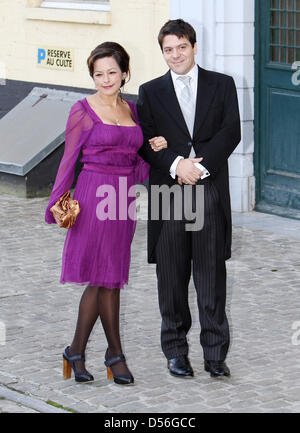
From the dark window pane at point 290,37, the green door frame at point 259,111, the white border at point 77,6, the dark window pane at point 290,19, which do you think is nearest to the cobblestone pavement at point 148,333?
the green door frame at point 259,111

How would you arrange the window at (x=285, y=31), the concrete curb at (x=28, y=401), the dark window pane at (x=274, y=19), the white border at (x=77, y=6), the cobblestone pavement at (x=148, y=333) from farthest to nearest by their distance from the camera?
the white border at (x=77, y=6) < the dark window pane at (x=274, y=19) < the window at (x=285, y=31) < the cobblestone pavement at (x=148, y=333) < the concrete curb at (x=28, y=401)

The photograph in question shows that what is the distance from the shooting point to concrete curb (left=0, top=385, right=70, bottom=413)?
6.08 m

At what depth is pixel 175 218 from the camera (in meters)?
6.53

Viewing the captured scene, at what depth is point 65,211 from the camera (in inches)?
249

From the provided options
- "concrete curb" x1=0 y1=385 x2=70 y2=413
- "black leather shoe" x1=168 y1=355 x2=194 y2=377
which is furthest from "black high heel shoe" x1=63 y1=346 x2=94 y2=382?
"black leather shoe" x1=168 y1=355 x2=194 y2=377

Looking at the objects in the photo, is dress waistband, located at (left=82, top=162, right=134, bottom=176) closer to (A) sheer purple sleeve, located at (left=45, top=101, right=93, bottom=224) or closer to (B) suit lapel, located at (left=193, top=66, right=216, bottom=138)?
(A) sheer purple sleeve, located at (left=45, top=101, right=93, bottom=224)

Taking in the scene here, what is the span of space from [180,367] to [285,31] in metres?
5.51

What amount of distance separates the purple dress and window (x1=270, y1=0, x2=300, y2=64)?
16.5 feet

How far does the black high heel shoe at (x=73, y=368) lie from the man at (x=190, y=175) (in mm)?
495

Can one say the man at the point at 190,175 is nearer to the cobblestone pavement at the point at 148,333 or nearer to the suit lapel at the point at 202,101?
the suit lapel at the point at 202,101

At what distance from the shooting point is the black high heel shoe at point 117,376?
6.48m

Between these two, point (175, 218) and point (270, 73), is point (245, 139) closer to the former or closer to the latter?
point (270, 73)

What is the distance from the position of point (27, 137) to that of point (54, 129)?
41 cm

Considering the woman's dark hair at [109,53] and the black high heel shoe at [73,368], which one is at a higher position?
the woman's dark hair at [109,53]
